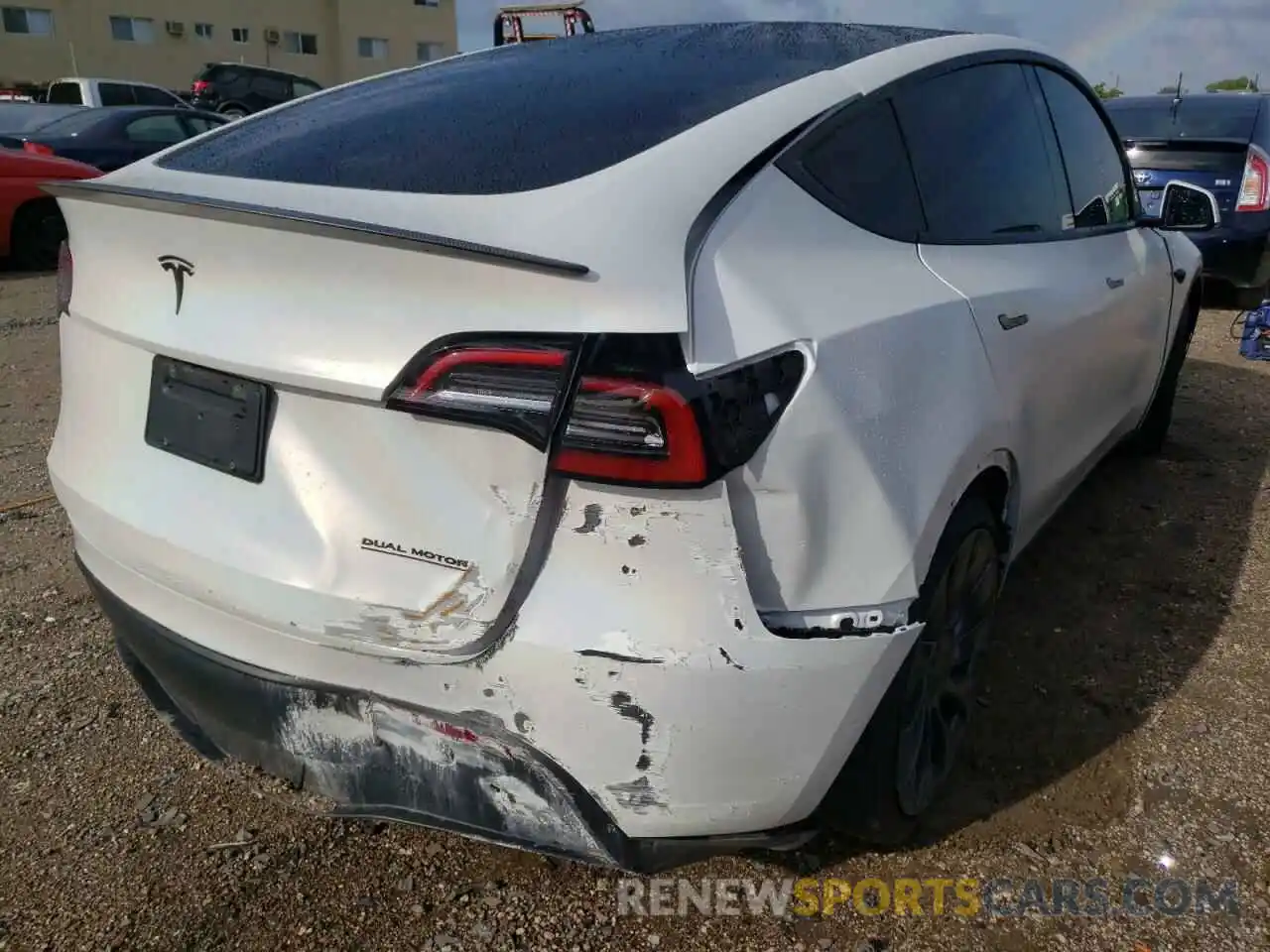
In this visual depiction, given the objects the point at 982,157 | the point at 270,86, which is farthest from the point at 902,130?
the point at 270,86

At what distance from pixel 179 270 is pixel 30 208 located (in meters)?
8.34

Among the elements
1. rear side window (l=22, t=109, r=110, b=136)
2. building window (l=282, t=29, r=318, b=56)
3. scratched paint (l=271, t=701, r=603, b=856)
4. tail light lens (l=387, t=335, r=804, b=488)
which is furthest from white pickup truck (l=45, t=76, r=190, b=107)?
building window (l=282, t=29, r=318, b=56)

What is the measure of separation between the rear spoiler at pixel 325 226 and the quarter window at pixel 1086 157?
2.10 m

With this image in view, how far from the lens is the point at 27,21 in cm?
3459

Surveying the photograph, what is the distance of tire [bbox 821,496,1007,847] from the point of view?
5.87 feet

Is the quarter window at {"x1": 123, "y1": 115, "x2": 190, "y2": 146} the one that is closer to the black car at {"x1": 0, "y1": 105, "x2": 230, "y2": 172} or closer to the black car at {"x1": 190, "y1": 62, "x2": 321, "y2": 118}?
the black car at {"x1": 0, "y1": 105, "x2": 230, "y2": 172}

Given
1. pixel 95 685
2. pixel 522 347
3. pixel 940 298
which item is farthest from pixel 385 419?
pixel 95 685

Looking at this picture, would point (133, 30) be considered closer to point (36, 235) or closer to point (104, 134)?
point (104, 134)

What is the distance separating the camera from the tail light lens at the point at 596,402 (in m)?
1.40

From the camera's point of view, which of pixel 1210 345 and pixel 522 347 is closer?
pixel 522 347

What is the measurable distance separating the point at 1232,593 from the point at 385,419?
2.99 m

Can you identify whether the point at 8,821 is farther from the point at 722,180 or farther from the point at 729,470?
the point at 722,180

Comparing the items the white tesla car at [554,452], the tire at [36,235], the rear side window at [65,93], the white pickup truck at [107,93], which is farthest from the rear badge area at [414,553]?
the rear side window at [65,93]

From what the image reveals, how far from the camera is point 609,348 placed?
1.41m
